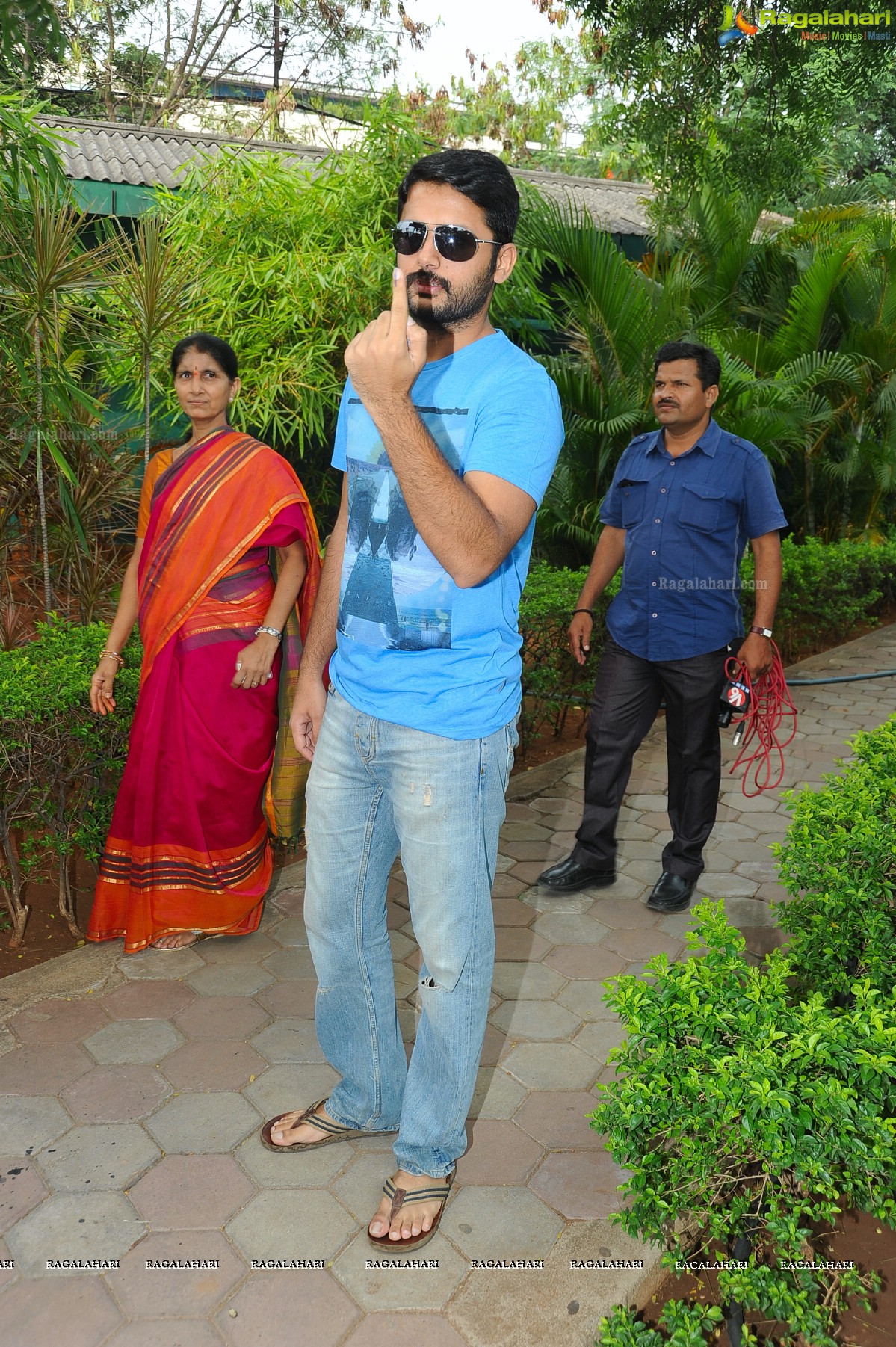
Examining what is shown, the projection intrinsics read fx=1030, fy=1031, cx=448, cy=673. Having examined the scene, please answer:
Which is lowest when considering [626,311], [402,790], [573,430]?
[402,790]

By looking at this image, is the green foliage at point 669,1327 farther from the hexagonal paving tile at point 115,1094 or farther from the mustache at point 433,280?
the mustache at point 433,280

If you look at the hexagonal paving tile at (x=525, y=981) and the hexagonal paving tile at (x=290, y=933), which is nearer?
the hexagonal paving tile at (x=525, y=981)

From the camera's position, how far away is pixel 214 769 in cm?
317

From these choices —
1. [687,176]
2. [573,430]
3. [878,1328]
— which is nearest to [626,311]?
[573,430]

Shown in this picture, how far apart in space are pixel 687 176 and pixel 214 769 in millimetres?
6116

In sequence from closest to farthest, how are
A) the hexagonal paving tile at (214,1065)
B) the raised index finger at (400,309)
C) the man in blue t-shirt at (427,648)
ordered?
A: 1. the raised index finger at (400,309)
2. the man in blue t-shirt at (427,648)
3. the hexagonal paving tile at (214,1065)

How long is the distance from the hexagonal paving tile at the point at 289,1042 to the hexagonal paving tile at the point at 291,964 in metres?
0.24

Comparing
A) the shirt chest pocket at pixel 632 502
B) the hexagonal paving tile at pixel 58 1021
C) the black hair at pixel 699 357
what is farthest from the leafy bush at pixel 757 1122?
the black hair at pixel 699 357

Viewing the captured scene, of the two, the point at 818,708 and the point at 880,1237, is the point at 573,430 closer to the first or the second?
the point at 818,708

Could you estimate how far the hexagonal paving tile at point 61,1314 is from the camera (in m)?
1.91

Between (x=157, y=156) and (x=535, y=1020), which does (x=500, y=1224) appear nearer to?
(x=535, y=1020)

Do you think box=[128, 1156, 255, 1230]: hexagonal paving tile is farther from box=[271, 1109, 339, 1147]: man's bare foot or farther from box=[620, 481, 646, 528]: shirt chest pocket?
box=[620, 481, 646, 528]: shirt chest pocket

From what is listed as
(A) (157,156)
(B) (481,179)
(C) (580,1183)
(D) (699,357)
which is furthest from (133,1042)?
(A) (157,156)

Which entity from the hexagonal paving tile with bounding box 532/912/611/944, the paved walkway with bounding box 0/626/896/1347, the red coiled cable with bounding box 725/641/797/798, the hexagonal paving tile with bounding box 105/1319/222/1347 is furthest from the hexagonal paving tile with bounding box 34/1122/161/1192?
the red coiled cable with bounding box 725/641/797/798
